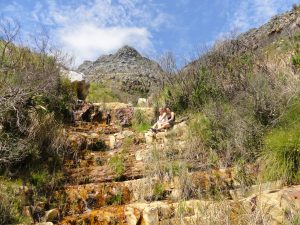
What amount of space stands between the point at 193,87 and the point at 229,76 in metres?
1.09

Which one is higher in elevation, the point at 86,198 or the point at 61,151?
the point at 61,151

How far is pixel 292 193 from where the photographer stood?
5.70m

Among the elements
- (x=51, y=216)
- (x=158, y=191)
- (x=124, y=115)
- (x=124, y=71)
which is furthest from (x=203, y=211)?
(x=124, y=71)

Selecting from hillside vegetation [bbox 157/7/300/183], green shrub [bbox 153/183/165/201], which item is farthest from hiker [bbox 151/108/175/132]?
green shrub [bbox 153/183/165/201]

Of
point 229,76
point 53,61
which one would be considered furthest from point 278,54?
point 53,61

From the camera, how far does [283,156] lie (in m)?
6.82

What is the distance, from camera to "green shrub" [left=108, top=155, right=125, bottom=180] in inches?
323

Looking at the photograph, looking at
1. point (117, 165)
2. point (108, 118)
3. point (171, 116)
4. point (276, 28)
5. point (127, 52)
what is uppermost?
point (127, 52)

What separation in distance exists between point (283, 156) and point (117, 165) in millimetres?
3326

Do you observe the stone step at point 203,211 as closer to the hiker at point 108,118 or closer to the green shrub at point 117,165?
the green shrub at point 117,165

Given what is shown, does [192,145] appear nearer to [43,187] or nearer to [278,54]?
[43,187]

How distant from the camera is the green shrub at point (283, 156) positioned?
263 inches

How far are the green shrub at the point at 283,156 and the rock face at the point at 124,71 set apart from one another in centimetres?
960

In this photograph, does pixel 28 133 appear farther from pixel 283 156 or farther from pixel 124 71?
pixel 124 71
